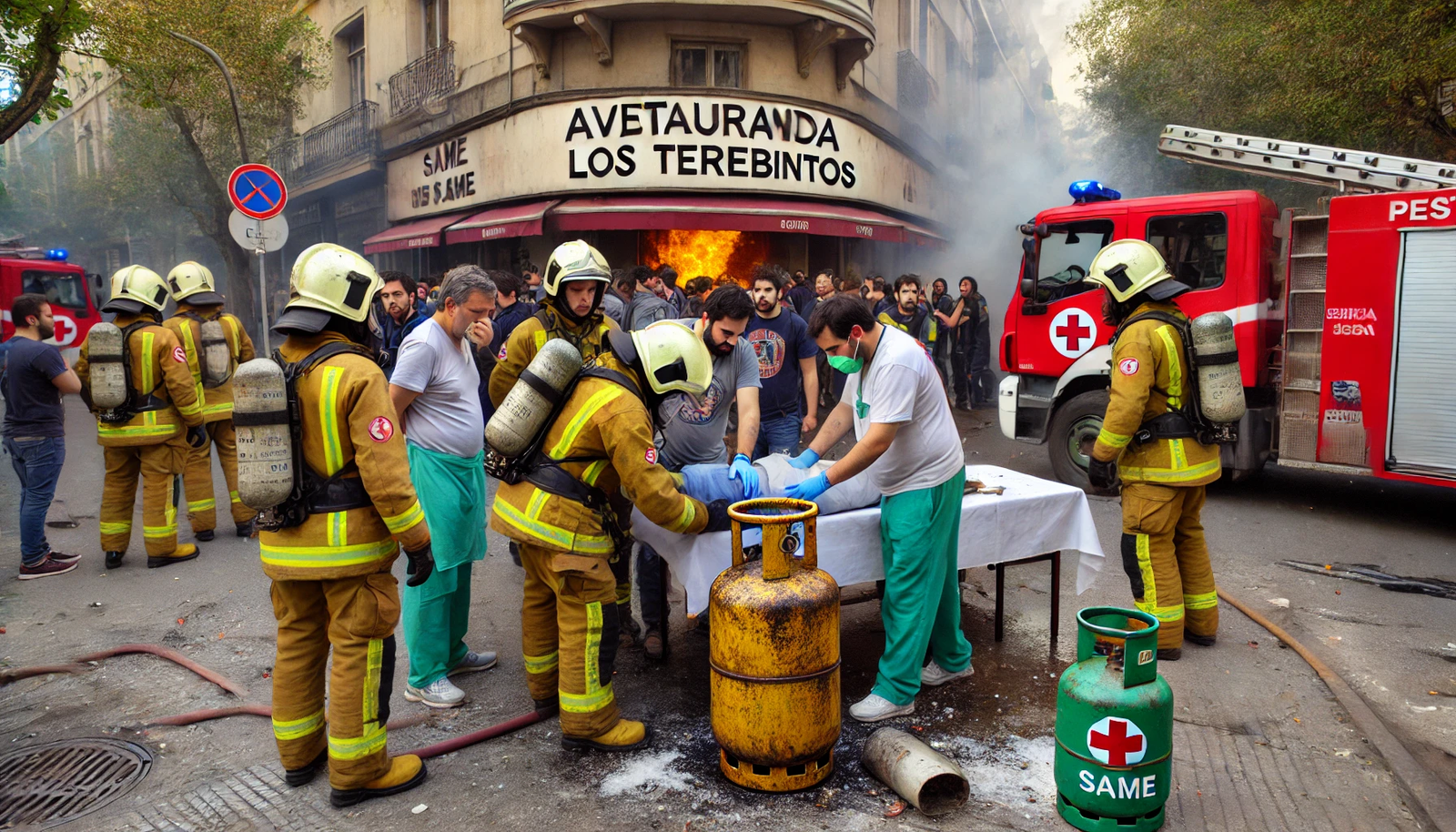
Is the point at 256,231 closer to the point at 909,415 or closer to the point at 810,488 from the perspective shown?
the point at 810,488

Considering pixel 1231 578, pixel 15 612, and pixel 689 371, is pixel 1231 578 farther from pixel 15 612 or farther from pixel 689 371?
pixel 15 612

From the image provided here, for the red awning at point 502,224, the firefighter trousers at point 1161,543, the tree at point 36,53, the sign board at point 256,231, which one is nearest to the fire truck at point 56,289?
the tree at point 36,53

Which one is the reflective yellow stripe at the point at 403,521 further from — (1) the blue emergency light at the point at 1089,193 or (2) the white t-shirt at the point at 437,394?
(1) the blue emergency light at the point at 1089,193

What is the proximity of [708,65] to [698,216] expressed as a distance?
2805mm

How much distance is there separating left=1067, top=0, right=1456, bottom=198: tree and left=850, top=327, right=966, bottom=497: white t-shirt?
359 inches

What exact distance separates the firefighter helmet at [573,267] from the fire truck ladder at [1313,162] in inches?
237

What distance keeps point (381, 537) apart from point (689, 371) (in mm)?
1276

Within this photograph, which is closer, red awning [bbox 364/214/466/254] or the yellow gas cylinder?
the yellow gas cylinder

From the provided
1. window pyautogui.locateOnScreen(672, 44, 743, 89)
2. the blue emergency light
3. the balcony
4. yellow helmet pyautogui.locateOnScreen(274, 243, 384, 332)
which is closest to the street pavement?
yellow helmet pyautogui.locateOnScreen(274, 243, 384, 332)

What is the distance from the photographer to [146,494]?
6398mm

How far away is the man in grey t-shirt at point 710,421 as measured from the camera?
460 cm

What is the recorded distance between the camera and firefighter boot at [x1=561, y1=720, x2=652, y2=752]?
144 inches

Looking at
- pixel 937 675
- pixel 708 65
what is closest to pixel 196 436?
pixel 937 675

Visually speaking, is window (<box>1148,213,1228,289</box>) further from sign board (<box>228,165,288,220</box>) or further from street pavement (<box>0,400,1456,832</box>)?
sign board (<box>228,165,288,220</box>)
